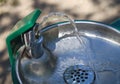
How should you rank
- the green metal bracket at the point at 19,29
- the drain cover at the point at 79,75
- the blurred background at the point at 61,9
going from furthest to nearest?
1. the blurred background at the point at 61,9
2. the drain cover at the point at 79,75
3. the green metal bracket at the point at 19,29

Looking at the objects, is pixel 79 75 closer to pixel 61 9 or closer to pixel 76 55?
pixel 76 55

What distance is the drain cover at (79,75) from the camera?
1.31 metres

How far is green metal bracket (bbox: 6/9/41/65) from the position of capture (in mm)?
1120

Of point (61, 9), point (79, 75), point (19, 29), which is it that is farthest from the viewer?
point (61, 9)

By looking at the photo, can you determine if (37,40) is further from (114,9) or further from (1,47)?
(114,9)

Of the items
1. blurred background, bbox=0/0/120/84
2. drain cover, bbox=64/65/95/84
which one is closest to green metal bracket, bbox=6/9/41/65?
drain cover, bbox=64/65/95/84

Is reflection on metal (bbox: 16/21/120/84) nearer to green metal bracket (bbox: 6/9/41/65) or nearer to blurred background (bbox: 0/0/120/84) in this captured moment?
green metal bracket (bbox: 6/9/41/65)

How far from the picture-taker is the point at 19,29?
3.79 feet

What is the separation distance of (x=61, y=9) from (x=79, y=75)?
76 cm

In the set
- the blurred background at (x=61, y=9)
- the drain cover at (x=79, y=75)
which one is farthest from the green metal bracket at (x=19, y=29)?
the blurred background at (x=61, y=9)

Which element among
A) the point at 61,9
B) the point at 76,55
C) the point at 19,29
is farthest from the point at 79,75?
the point at 61,9

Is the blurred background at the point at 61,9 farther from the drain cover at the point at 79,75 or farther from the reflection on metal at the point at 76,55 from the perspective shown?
the drain cover at the point at 79,75

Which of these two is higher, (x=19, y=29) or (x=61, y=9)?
(x=61, y=9)

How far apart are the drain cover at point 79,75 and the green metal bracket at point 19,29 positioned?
230mm
